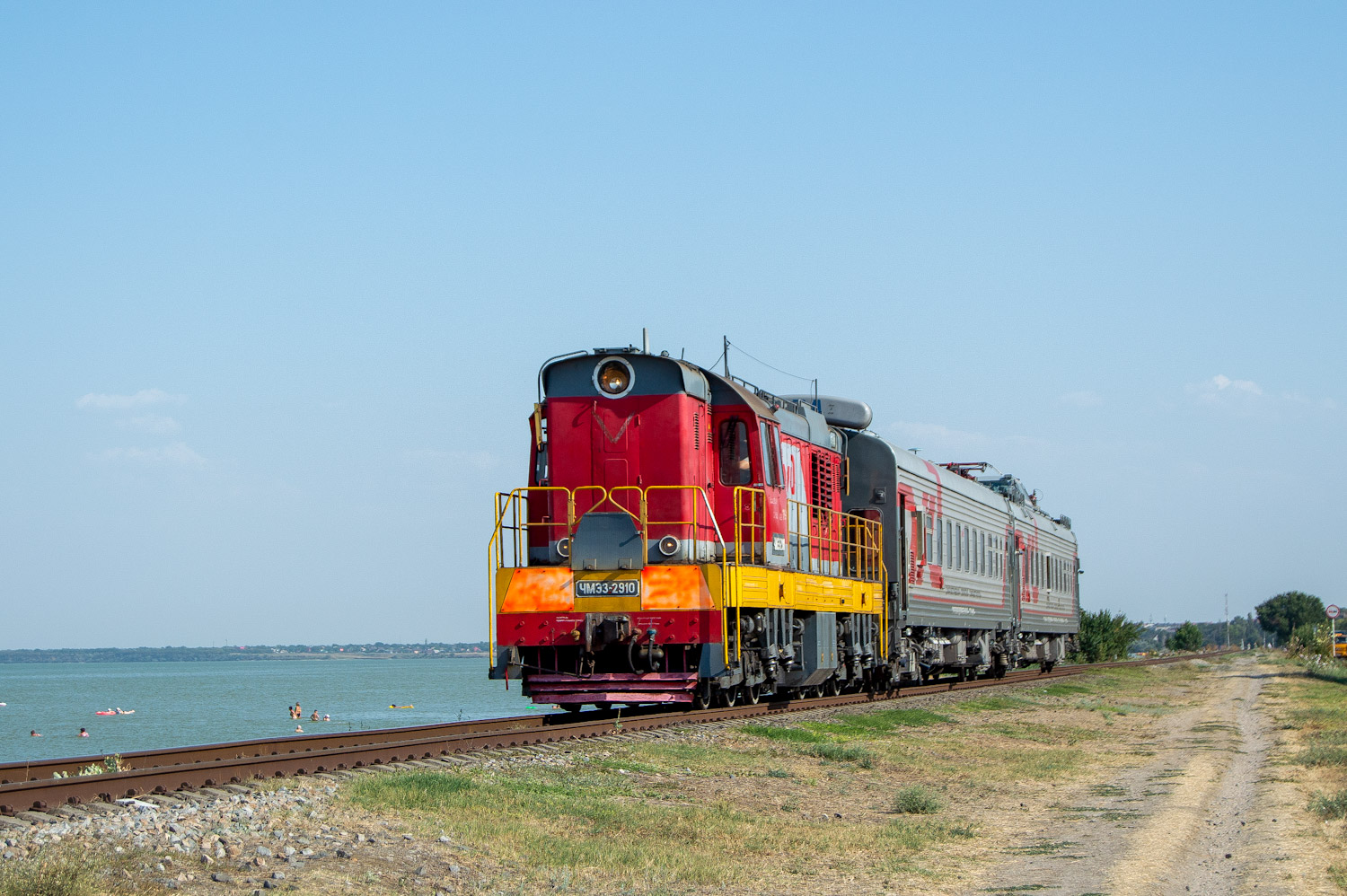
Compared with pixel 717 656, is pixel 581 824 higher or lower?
lower

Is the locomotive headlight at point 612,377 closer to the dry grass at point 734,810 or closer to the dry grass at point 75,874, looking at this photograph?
the dry grass at point 734,810

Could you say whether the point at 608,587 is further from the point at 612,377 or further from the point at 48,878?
the point at 48,878

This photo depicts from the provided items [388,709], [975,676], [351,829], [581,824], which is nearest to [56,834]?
[351,829]

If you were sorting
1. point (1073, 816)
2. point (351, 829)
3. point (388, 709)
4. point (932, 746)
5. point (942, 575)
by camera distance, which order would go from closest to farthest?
1. point (351, 829)
2. point (1073, 816)
3. point (932, 746)
4. point (942, 575)
5. point (388, 709)

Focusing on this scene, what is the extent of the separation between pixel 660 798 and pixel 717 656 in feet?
14.5

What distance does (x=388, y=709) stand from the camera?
80312 mm

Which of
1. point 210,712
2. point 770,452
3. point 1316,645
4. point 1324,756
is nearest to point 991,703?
point 1324,756

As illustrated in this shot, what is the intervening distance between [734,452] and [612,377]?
184cm

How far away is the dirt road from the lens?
30.1ft

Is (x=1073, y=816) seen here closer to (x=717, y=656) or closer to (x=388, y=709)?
(x=717, y=656)

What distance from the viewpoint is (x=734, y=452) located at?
56.5 feet

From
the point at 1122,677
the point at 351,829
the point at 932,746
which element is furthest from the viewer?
the point at 1122,677

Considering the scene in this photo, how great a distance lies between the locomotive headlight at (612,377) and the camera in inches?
655

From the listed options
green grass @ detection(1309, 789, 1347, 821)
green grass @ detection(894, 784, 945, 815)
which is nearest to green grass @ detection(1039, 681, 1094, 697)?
→ green grass @ detection(1309, 789, 1347, 821)
